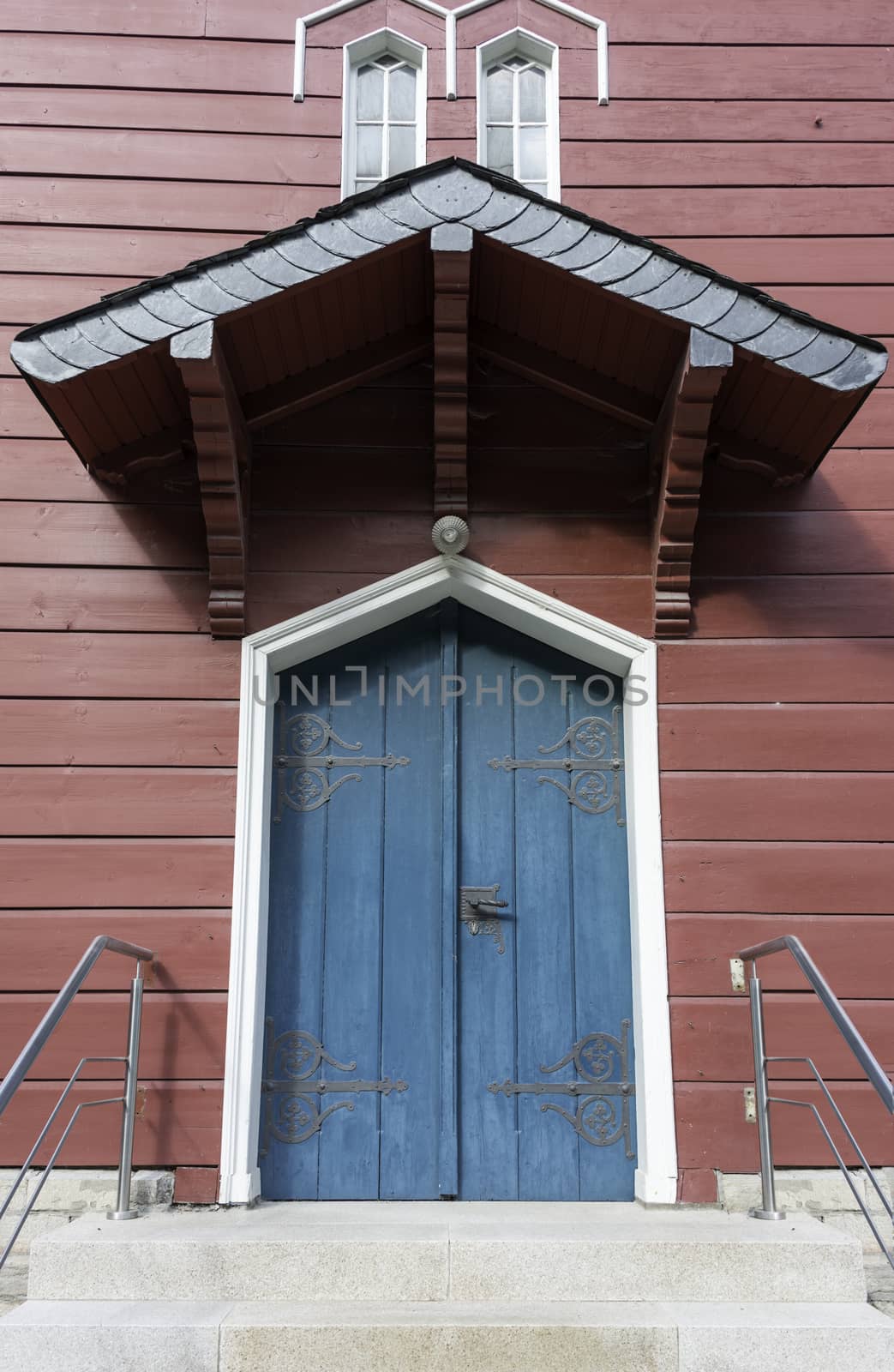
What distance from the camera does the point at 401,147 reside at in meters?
5.07

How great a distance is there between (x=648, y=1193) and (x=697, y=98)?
429cm

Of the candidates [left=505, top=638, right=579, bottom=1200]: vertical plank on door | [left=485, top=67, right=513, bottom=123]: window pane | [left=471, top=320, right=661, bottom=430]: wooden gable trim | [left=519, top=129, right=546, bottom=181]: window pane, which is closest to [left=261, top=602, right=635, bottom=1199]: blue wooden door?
[left=505, top=638, right=579, bottom=1200]: vertical plank on door

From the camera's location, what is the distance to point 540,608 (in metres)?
4.56

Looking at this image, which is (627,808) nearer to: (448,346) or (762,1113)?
(762,1113)

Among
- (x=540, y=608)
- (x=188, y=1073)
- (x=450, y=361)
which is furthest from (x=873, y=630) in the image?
(x=188, y=1073)

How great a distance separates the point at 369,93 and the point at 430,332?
129 centimetres

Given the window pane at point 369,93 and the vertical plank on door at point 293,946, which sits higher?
the window pane at point 369,93

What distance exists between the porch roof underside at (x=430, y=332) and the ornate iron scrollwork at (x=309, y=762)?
3.77 ft

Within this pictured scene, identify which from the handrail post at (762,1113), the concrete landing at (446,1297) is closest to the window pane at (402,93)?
the handrail post at (762,1113)

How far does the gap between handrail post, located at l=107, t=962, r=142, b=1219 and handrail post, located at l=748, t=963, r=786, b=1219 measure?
195cm

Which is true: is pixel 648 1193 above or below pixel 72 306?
below

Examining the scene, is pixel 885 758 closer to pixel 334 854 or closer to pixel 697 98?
pixel 334 854

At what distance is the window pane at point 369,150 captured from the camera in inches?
199

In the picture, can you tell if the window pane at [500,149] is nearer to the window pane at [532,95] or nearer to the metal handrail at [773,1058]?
the window pane at [532,95]
